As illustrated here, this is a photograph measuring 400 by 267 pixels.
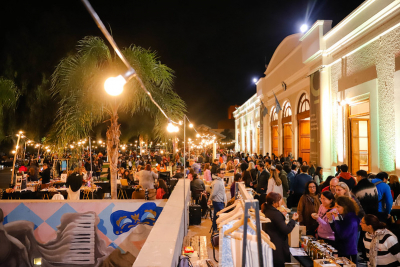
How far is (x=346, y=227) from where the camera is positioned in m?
4.22

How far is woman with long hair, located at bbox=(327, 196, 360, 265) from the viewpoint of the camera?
13.8ft

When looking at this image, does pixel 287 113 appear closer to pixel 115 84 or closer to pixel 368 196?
pixel 368 196

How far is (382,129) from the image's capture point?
9.24m

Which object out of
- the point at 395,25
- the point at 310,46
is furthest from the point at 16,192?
the point at 310,46

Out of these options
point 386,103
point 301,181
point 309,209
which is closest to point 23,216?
point 309,209

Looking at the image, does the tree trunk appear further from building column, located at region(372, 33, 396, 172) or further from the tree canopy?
building column, located at region(372, 33, 396, 172)

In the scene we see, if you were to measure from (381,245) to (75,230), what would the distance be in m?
5.74

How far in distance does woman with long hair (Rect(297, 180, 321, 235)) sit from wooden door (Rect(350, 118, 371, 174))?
708 centimetres

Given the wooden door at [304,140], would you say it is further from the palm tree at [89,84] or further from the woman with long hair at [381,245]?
the woman with long hair at [381,245]

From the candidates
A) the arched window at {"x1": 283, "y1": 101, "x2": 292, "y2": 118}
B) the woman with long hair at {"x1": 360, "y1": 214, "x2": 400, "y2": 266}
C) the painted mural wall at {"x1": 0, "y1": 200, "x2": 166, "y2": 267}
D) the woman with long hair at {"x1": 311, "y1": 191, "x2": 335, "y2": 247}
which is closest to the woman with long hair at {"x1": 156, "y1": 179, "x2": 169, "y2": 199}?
the painted mural wall at {"x1": 0, "y1": 200, "x2": 166, "y2": 267}

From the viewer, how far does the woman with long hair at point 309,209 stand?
5.34 m

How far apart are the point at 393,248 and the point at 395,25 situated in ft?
24.5

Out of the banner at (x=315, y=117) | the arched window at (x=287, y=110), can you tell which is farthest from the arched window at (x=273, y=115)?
the banner at (x=315, y=117)

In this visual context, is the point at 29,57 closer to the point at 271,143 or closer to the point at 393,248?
the point at 393,248
